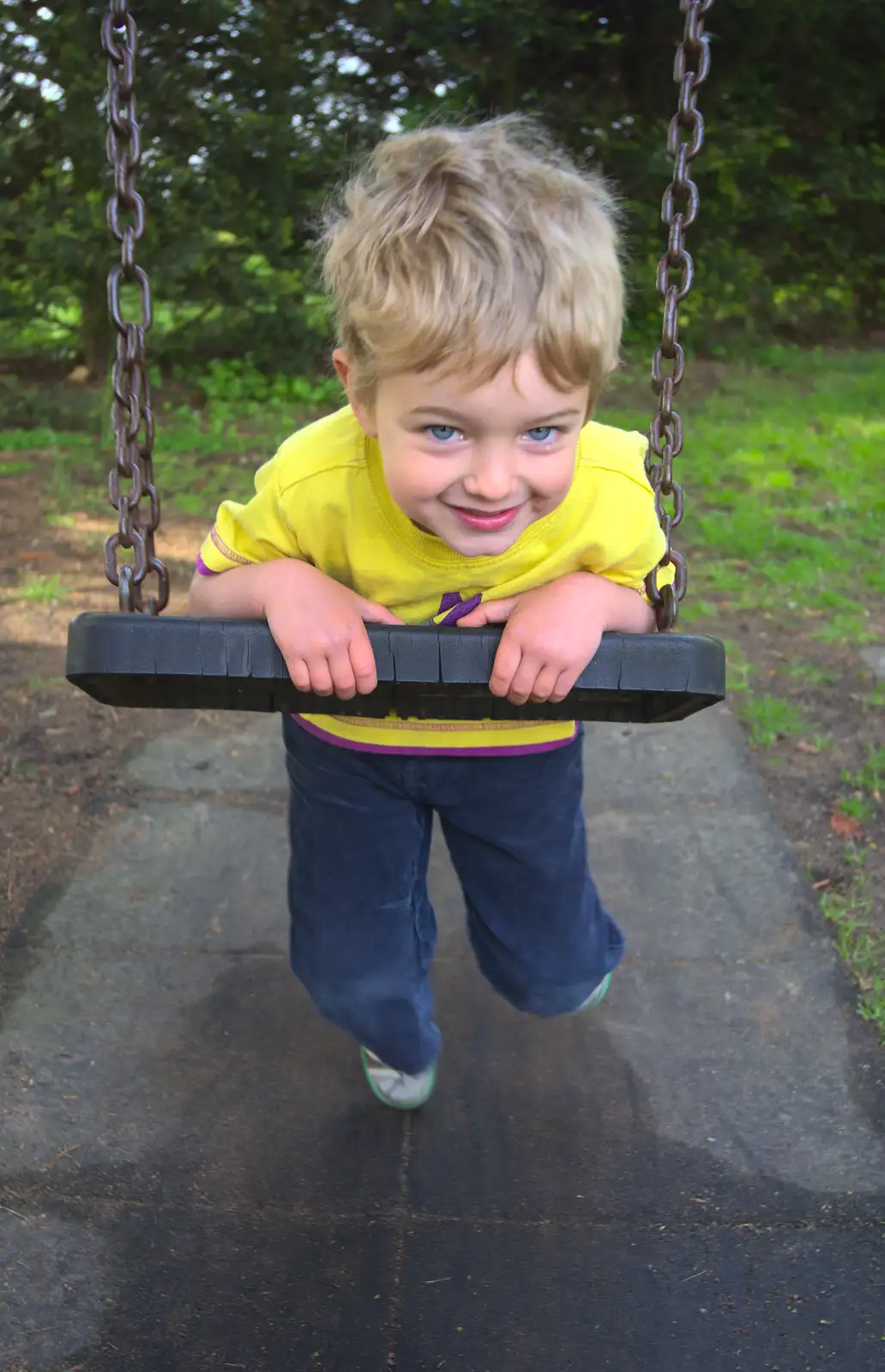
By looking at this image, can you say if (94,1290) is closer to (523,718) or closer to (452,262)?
(523,718)

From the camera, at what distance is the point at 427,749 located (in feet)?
6.32

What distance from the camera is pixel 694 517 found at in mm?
5805

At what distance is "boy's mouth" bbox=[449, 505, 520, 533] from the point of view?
61.6 inches

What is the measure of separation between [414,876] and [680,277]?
1.00 metres

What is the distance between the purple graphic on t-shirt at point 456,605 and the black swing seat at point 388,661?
194 mm

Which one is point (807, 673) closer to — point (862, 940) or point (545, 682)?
point (862, 940)

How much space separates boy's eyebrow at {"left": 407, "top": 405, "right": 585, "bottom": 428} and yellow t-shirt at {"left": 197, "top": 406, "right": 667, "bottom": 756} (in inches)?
9.2

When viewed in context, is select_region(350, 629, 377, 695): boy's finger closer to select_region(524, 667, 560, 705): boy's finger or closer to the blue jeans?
select_region(524, 667, 560, 705): boy's finger

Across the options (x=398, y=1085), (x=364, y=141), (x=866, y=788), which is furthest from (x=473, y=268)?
(x=364, y=141)

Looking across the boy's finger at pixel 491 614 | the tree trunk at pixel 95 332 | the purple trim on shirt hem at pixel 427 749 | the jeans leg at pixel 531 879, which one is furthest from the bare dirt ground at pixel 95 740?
the tree trunk at pixel 95 332

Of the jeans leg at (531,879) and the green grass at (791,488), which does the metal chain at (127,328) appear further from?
the green grass at (791,488)

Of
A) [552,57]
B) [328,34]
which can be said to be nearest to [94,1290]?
[328,34]

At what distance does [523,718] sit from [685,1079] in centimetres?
99

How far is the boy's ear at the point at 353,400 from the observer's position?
1.62 m
